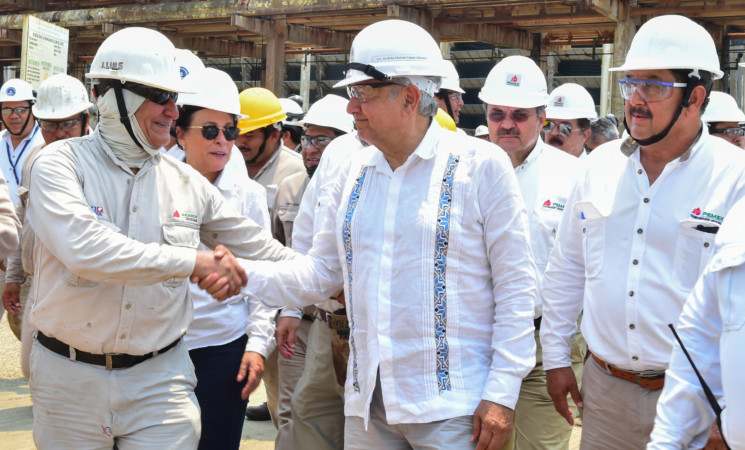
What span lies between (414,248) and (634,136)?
3.53 feet

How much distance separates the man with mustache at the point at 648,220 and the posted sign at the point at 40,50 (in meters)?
7.75

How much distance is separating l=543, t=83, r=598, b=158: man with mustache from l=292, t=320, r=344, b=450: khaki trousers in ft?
13.1

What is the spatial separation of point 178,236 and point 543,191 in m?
2.33

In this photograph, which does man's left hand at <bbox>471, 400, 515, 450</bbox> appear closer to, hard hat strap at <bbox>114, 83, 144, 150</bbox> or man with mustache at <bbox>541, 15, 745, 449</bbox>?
man with mustache at <bbox>541, 15, 745, 449</bbox>

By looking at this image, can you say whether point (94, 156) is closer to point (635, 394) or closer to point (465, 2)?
point (635, 394)

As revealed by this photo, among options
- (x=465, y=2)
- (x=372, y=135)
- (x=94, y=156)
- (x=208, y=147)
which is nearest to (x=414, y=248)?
(x=372, y=135)

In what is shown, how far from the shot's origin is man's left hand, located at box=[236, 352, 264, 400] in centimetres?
464

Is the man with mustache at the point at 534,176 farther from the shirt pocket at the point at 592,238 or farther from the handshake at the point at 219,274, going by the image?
the handshake at the point at 219,274

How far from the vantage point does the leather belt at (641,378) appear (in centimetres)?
371

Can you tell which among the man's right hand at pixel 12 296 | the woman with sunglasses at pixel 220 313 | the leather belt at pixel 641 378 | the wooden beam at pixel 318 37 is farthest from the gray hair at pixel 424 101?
the wooden beam at pixel 318 37

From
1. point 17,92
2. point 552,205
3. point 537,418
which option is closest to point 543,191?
point 552,205

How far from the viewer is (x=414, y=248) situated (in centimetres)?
339

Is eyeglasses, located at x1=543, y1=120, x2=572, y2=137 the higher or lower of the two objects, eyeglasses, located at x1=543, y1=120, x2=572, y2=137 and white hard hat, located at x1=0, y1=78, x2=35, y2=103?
the lower

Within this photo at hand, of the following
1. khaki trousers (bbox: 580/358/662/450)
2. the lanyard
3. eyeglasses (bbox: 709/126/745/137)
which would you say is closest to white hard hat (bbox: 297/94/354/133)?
khaki trousers (bbox: 580/358/662/450)
